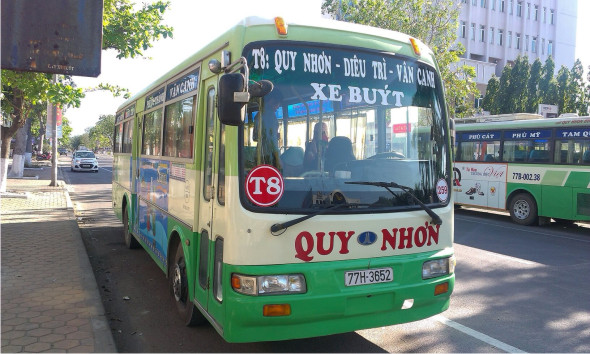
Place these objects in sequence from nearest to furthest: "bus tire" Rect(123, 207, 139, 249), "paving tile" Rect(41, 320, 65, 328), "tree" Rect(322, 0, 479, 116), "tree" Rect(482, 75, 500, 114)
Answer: "paving tile" Rect(41, 320, 65, 328), "bus tire" Rect(123, 207, 139, 249), "tree" Rect(322, 0, 479, 116), "tree" Rect(482, 75, 500, 114)

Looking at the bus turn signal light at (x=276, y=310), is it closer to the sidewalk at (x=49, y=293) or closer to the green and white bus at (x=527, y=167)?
the sidewalk at (x=49, y=293)

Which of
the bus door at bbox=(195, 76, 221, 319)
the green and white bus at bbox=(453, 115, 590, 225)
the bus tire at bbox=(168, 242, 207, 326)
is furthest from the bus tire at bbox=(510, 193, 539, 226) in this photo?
the bus door at bbox=(195, 76, 221, 319)

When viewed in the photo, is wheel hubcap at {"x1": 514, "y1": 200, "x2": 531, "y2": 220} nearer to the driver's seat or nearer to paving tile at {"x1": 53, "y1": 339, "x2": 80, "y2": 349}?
the driver's seat

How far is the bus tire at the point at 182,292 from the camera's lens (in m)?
4.90

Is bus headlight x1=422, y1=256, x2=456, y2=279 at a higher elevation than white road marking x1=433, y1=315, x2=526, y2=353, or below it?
higher

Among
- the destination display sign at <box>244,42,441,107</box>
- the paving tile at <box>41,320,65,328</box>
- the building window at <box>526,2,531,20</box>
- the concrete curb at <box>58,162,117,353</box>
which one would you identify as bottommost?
the paving tile at <box>41,320,65,328</box>

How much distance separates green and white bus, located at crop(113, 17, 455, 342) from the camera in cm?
366

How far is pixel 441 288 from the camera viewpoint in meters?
4.31

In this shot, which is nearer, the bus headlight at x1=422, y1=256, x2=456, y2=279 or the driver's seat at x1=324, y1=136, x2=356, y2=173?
the driver's seat at x1=324, y1=136, x2=356, y2=173

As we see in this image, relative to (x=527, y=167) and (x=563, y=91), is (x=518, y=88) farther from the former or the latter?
(x=527, y=167)

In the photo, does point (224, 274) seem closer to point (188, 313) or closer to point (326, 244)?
point (326, 244)

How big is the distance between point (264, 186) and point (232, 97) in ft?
2.34

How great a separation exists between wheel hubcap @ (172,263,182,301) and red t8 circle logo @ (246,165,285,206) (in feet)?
6.14

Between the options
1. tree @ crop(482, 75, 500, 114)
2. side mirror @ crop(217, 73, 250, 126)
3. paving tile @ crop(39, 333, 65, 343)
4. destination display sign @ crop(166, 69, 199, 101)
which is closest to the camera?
side mirror @ crop(217, 73, 250, 126)
